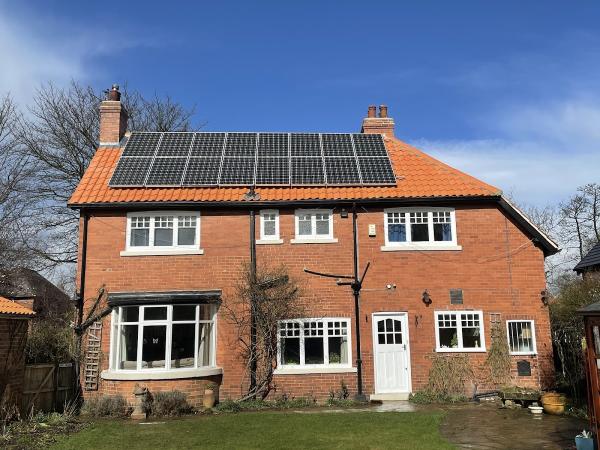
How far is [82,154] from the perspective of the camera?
27344 millimetres

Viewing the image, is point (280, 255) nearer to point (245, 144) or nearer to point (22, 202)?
point (245, 144)

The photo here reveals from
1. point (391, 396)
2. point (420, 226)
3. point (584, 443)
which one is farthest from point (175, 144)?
point (584, 443)

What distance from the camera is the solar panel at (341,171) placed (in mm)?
16859

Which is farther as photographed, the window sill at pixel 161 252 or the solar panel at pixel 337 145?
the solar panel at pixel 337 145

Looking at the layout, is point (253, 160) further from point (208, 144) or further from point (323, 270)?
point (323, 270)

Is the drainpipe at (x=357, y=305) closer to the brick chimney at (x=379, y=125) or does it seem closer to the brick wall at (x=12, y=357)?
the brick chimney at (x=379, y=125)

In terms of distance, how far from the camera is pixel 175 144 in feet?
61.4

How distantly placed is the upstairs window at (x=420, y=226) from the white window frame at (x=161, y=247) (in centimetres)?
589

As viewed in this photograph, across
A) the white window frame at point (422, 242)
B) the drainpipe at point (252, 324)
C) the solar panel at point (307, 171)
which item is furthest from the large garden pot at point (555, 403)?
the solar panel at point (307, 171)

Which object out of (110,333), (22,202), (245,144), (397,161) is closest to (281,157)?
(245,144)

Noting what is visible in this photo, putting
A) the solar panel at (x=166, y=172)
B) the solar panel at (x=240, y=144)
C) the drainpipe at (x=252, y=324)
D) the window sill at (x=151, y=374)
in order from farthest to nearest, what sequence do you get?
1. the solar panel at (x=240, y=144)
2. the solar panel at (x=166, y=172)
3. the drainpipe at (x=252, y=324)
4. the window sill at (x=151, y=374)

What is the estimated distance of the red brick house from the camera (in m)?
15.0

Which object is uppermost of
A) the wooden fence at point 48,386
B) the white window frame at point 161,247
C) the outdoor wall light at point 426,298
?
the white window frame at point 161,247

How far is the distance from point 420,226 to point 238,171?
20.4 ft
